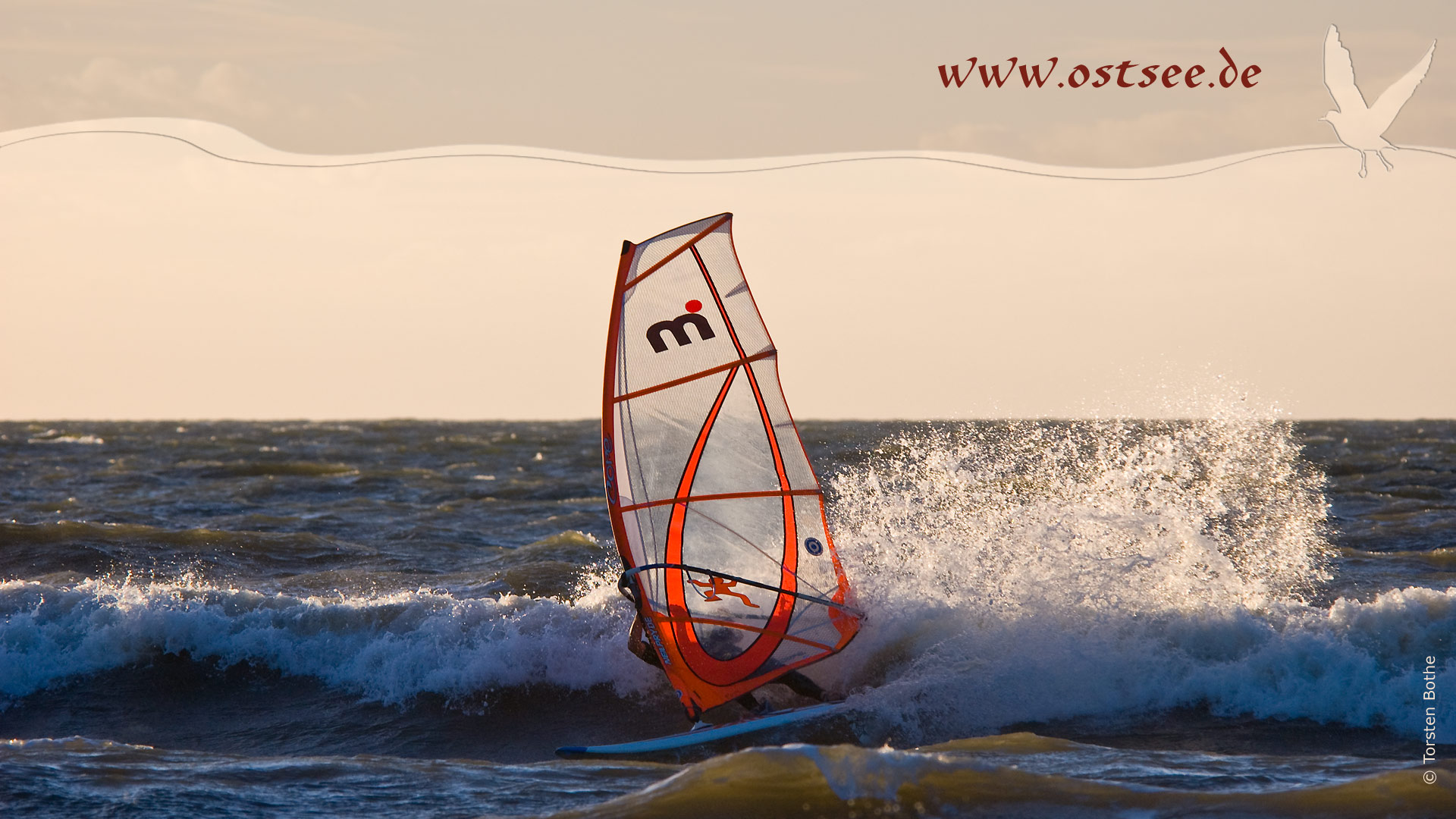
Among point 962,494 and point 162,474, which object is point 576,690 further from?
point 162,474

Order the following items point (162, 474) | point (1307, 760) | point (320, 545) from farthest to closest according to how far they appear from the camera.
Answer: point (162, 474)
point (320, 545)
point (1307, 760)

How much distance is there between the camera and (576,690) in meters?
8.47

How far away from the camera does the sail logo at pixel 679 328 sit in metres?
7.21

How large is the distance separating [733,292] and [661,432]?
0.94 metres

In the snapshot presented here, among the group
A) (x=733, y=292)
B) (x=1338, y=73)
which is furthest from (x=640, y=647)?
(x=1338, y=73)

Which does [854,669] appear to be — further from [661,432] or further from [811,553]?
[661,432]

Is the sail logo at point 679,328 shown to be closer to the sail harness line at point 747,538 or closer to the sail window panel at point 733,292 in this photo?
the sail window panel at point 733,292

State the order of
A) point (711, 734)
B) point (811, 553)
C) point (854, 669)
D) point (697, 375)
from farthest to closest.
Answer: point (854, 669) < point (811, 553) < point (697, 375) < point (711, 734)

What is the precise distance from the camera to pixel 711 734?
6.98m

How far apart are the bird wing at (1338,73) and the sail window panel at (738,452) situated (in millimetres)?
4506

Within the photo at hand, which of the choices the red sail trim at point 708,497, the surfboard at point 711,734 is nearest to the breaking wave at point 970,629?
the surfboard at point 711,734

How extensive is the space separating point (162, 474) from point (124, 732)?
13.9m

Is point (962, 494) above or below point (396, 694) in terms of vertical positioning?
above

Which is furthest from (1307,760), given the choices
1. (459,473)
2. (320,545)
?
(459,473)
